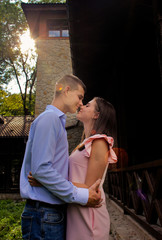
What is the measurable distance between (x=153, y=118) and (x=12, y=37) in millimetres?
19628

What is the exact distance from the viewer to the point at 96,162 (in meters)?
1.62

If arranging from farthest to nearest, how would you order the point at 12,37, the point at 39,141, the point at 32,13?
1. the point at 12,37
2. the point at 32,13
3. the point at 39,141

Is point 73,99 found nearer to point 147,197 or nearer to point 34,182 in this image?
point 34,182

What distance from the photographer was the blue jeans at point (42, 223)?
145cm

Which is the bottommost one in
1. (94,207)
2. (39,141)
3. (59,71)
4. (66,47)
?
(94,207)

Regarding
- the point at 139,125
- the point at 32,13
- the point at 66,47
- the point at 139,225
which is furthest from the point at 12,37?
the point at 139,225

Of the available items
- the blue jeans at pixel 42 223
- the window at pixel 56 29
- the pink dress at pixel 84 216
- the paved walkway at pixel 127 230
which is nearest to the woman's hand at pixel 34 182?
the blue jeans at pixel 42 223

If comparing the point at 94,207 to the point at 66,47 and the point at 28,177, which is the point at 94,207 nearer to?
the point at 28,177

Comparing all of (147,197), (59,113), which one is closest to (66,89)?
(59,113)

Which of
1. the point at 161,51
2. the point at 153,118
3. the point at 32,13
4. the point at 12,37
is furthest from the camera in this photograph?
the point at 12,37

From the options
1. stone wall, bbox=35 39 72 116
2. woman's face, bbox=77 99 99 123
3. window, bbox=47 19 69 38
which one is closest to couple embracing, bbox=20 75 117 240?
woman's face, bbox=77 99 99 123

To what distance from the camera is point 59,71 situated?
1567 centimetres

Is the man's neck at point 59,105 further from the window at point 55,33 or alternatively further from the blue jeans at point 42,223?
the window at point 55,33

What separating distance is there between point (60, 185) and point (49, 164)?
0.16 m
